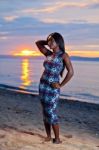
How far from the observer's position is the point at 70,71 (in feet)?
25.8

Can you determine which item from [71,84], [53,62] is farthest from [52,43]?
[71,84]

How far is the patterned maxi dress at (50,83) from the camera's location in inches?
310

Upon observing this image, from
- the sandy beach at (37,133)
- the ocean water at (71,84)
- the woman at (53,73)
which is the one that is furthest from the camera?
the ocean water at (71,84)

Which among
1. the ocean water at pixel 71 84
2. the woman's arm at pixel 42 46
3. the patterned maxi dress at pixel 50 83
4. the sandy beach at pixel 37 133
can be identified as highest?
the woman's arm at pixel 42 46

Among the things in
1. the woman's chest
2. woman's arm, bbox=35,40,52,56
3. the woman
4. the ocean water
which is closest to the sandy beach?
the woman

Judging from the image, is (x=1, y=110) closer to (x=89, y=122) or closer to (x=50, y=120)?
(x=89, y=122)

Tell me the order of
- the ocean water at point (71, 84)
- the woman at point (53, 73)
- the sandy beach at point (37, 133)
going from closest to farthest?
the woman at point (53, 73)
the sandy beach at point (37, 133)
the ocean water at point (71, 84)

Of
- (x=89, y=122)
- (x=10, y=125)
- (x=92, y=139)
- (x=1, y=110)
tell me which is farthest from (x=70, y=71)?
(x=1, y=110)

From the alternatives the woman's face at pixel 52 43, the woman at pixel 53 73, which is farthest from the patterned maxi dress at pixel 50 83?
the woman's face at pixel 52 43

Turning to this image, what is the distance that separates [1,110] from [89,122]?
101 inches

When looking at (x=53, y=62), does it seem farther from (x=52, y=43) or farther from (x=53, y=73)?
(x=52, y=43)

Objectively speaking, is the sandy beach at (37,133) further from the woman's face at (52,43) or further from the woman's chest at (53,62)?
the woman's face at (52,43)

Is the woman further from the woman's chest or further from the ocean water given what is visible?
the ocean water

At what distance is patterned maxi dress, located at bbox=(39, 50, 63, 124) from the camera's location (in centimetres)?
788
